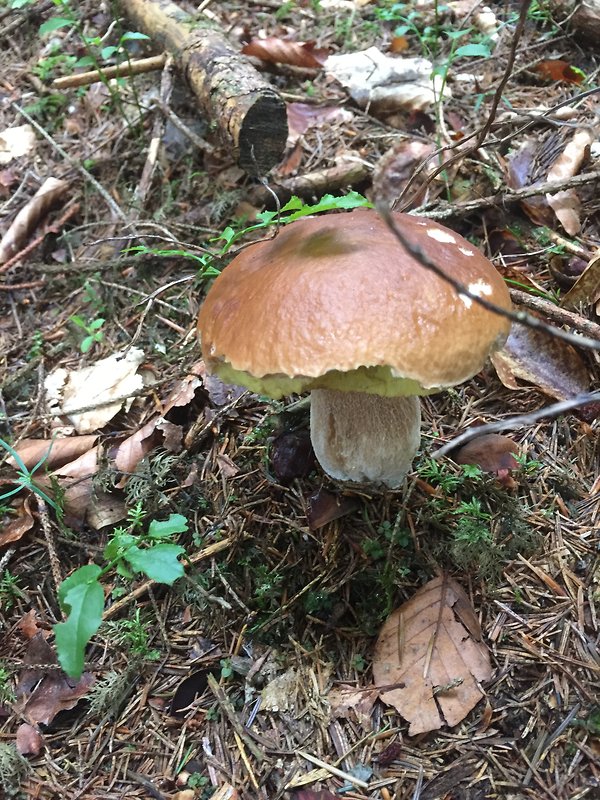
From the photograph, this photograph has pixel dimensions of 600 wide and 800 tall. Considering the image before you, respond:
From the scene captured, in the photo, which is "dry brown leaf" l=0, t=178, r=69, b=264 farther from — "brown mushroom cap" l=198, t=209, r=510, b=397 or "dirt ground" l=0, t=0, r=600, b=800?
"brown mushroom cap" l=198, t=209, r=510, b=397

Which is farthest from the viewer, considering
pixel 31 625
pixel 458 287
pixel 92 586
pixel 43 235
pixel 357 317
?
pixel 43 235

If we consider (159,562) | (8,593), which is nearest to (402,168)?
(159,562)

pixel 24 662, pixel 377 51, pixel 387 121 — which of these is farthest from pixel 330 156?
pixel 24 662

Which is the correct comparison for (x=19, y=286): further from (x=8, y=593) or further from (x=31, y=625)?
(x=31, y=625)

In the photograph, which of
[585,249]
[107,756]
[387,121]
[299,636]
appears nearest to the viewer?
[107,756]

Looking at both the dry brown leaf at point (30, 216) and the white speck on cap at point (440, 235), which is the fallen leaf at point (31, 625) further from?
the dry brown leaf at point (30, 216)

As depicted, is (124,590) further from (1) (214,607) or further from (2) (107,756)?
(2) (107,756)

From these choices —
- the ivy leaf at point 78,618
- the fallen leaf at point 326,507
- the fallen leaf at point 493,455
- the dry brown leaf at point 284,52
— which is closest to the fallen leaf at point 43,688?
the ivy leaf at point 78,618
